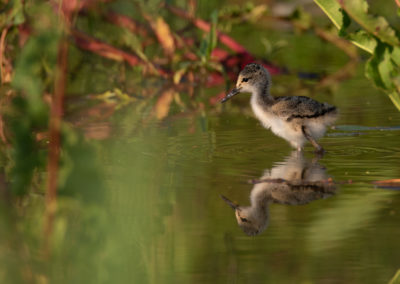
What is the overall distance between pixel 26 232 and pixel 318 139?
4292mm

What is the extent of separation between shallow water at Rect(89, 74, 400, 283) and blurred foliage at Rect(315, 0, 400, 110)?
695 millimetres

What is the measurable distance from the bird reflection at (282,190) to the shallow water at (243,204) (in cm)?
4

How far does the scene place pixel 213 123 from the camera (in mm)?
9211

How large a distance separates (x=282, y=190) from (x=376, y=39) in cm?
114

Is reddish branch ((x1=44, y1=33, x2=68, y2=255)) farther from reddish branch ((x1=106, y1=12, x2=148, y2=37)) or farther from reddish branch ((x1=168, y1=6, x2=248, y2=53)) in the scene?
reddish branch ((x1=106, y1=12, x2=148, y2=37))

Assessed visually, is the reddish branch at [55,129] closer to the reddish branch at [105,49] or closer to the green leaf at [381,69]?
the green leaf at [381,69]

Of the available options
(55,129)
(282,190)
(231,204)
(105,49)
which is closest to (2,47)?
(105,49)

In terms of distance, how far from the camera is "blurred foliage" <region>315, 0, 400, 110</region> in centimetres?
585

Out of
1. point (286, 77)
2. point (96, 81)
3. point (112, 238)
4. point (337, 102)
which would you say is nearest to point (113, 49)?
point (96, 81)

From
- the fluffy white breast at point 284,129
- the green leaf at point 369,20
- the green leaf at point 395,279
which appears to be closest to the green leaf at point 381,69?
the green leaf at point 369,20

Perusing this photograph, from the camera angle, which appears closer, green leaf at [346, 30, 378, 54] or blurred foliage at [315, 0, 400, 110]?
blurred foliage at [315, 0, 400, 110]

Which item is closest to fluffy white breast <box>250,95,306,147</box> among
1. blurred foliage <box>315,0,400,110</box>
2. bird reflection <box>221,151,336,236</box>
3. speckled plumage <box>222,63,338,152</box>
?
speckled plumage <box>222,63,338,152</box>

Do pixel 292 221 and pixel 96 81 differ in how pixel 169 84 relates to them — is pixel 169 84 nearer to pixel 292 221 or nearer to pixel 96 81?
pixel 96 81

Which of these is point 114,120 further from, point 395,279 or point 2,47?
point 395,279
